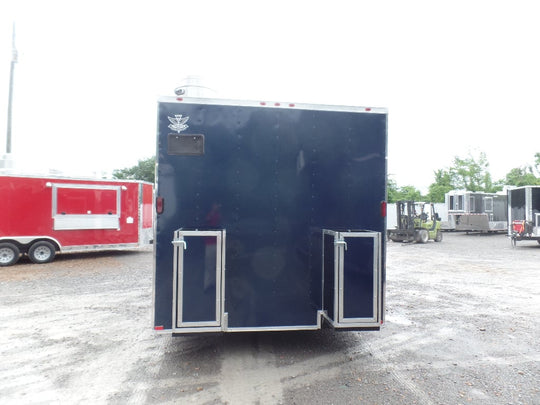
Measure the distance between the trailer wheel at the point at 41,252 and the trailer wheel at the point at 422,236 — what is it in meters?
16.9

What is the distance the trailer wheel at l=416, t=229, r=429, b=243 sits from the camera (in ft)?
64.7

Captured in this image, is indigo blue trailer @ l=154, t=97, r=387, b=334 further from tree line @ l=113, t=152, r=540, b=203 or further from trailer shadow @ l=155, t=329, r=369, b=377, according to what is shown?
tree line @ l=113, t=152, r=540, b=203

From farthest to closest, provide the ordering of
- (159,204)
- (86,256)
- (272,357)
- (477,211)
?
(477,211)
(86,256)
(272,357)
(159,204)

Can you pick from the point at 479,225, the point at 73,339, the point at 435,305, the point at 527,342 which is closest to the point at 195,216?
the point at 73,339

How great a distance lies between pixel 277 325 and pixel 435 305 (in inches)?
154

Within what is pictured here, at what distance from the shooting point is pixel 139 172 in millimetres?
42781

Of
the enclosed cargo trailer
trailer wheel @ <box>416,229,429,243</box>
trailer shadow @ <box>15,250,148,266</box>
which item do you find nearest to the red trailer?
trailer shadow @ <box>15,250,148,266</box>

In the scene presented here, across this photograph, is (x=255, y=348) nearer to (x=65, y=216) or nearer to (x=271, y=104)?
(x=271, y=104)

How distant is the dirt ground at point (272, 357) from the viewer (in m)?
3.38

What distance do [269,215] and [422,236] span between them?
1788 cm

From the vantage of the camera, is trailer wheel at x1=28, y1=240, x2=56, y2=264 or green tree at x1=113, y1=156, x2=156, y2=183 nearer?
trailer wheel at x1=28, y1=240, x2=56, y2=264

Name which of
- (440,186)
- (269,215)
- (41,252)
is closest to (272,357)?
(269,215)

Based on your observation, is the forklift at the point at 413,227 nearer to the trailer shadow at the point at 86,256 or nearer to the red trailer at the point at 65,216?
the trailer shadow at the point at 86,256

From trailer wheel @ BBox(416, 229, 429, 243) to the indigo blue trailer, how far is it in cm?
1695
